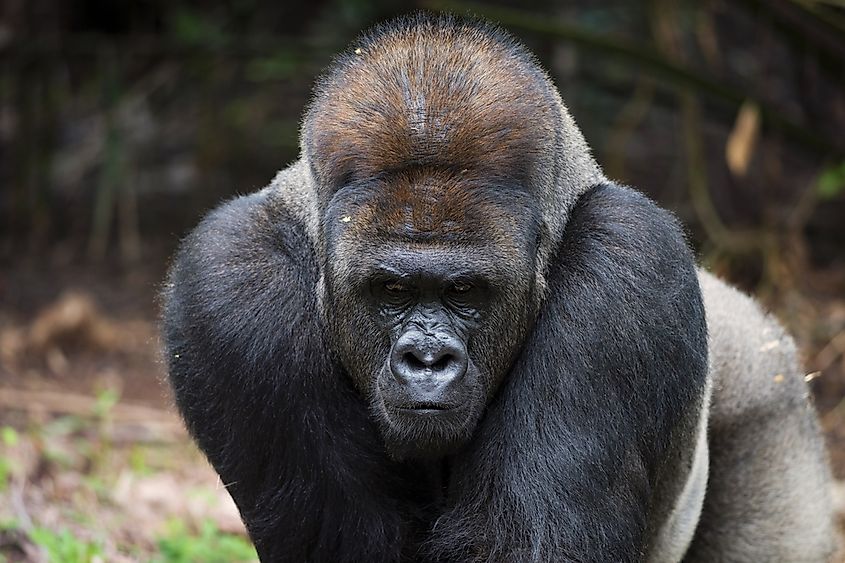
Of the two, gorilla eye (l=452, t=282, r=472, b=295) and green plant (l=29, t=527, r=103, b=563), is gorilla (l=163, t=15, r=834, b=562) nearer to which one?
gorilla eye (l=452, t=282, r=472, b=295)

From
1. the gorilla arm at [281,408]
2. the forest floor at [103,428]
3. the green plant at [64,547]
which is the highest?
the gorilla arm at [281,408]

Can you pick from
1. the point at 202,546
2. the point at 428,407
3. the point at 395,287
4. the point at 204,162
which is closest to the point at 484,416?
the point at 428,407

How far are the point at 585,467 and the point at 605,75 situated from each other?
792 centimetres

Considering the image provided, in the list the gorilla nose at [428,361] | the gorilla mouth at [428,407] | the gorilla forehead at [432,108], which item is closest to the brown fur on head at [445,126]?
the gorilla forehead at [432,108]

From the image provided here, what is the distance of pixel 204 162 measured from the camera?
10516 mm

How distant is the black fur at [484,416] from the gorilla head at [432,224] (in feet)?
0.45

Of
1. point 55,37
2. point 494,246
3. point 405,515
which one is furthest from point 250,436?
point 55,37

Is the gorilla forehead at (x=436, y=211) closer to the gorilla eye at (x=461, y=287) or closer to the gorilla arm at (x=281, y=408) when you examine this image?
the gorilla eye at (x=461, y=287)

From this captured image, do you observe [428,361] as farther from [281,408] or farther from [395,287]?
[281,408]

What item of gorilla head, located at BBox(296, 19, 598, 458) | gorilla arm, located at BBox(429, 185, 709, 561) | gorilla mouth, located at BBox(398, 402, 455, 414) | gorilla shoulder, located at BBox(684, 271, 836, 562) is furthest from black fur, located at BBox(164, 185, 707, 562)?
gorilla shoulder, located at BBox(684, 271, 836, 562)

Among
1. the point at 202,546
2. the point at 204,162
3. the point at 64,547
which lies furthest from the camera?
the point at 204,162

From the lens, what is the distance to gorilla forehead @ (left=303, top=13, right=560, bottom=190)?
3.43 m

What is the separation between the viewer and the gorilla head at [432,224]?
3359mm

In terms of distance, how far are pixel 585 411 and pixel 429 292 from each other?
2.01 ft
